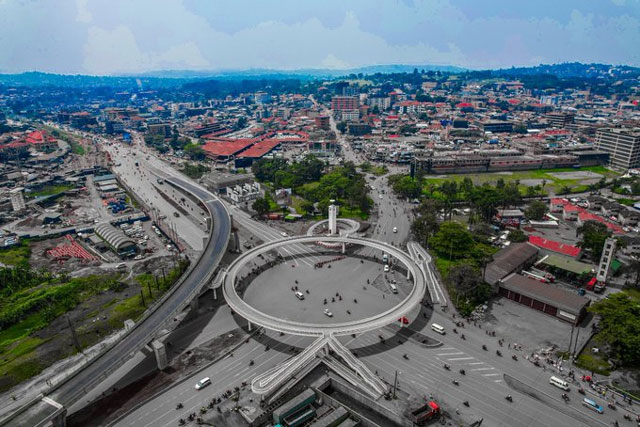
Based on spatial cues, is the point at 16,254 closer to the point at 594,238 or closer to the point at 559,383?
the point at 559,383

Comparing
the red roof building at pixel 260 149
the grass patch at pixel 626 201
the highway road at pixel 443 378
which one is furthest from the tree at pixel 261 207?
the grass patch at pixel 626 201

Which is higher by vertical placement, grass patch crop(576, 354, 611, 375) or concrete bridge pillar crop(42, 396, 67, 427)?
concrete bridge pillar crop(42, 396, 67, 427)

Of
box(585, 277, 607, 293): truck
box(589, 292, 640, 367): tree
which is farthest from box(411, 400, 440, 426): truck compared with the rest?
box(585, 277, 607, 293): truck

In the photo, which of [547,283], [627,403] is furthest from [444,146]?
[627,403]

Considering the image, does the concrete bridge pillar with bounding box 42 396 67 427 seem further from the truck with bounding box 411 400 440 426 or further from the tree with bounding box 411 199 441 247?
the tree with bounding box 411 199 441 247

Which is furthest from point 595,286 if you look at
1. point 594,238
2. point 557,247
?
point 594,238

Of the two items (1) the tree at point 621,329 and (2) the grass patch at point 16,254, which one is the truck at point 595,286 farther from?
(2) the grass patch at point 16,254
